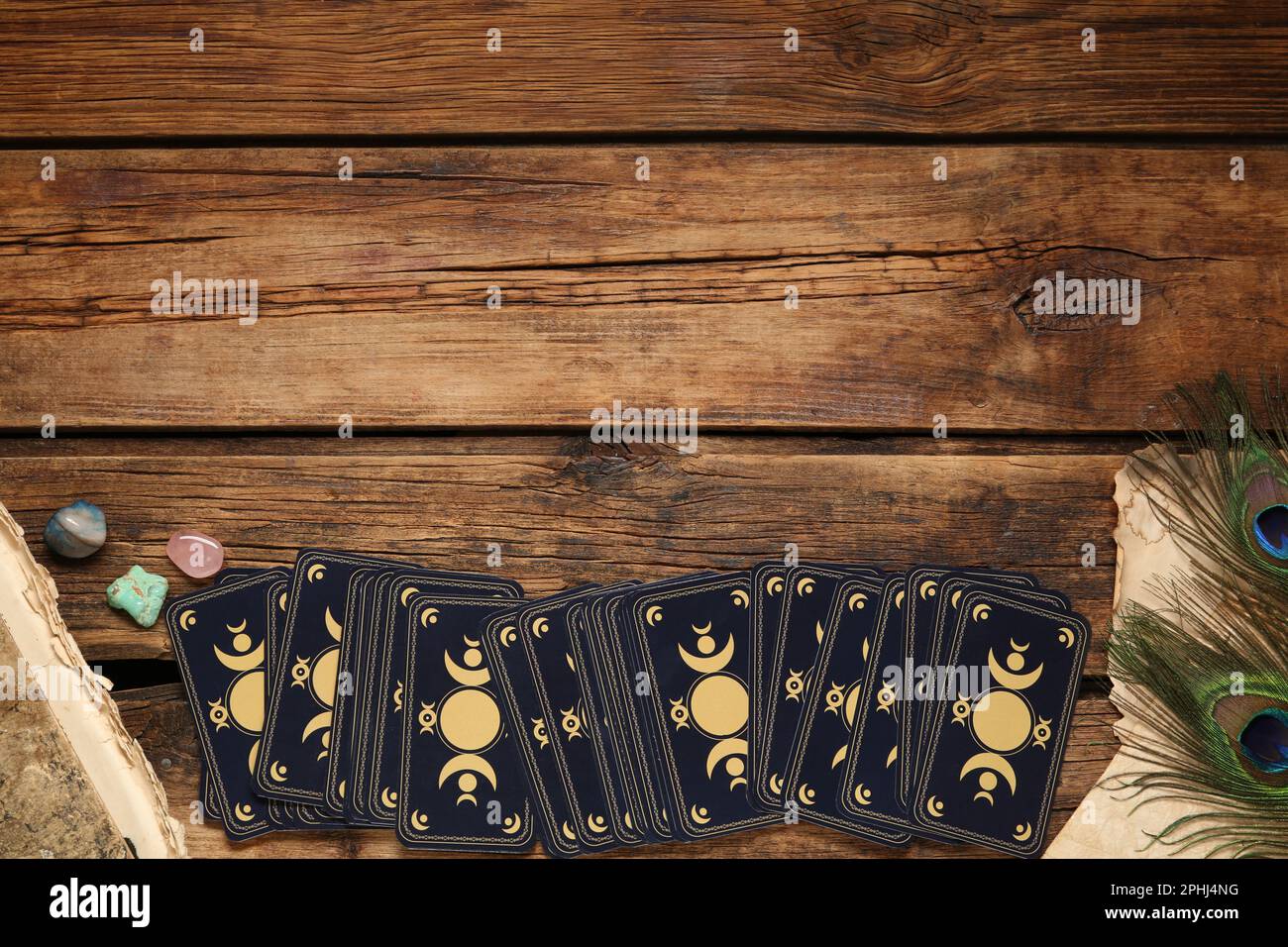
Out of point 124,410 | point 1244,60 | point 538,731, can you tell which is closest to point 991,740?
point 538,731

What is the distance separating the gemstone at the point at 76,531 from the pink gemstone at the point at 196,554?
4.8 inches

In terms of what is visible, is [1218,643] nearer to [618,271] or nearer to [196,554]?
[618,271]

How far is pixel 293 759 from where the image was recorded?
1.58 m

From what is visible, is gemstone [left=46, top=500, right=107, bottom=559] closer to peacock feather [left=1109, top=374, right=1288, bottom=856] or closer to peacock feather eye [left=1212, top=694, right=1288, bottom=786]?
peacock feather [left=1109, top=374, right=1288, bottom=856]

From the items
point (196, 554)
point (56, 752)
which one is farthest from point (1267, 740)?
point (56, 752)

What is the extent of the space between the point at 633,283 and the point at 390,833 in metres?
1.06

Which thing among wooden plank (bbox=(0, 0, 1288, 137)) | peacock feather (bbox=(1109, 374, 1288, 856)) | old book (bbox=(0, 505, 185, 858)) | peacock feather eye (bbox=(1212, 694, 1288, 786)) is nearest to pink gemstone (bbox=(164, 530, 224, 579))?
old book (bbox=(0, 505, 185, 858))

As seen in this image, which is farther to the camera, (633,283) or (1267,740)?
(633,283)

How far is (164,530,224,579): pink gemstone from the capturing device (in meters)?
1.64

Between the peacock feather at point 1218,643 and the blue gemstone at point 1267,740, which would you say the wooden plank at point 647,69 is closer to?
the peacock feather at point 1218,643

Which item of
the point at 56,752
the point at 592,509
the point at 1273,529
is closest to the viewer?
the point at 56,752

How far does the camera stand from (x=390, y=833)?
160cm

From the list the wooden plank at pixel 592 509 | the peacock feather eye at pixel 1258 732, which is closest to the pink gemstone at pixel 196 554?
the wooden plank at pixel 592 509

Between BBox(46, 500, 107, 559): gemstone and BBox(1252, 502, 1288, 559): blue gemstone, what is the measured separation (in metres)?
2.00
